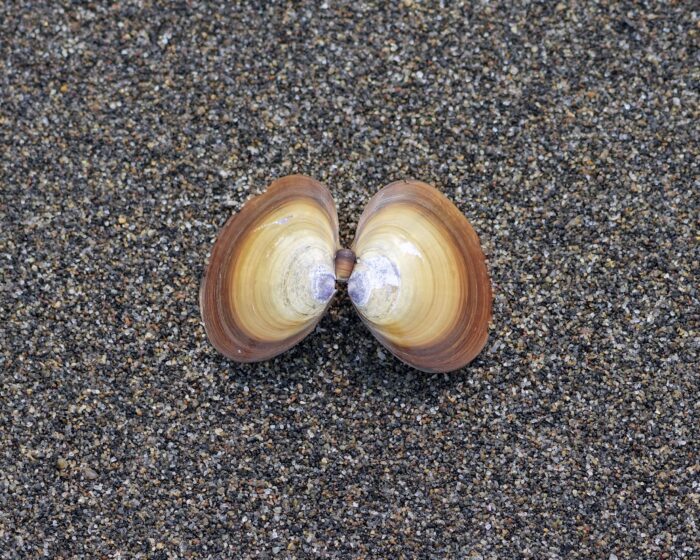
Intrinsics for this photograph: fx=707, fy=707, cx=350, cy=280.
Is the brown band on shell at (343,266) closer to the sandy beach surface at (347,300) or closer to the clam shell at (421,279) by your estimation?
the clam shell at (421,279)

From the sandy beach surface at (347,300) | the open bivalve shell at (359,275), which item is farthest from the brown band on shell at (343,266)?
the sandy beach surface at (347,300)

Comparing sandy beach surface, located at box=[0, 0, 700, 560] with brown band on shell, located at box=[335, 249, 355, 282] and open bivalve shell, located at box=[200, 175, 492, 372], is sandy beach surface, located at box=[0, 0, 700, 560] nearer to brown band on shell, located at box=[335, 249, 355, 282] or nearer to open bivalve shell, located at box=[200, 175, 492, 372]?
open bivalve shell, located at box=[200, 175, 492, 372]

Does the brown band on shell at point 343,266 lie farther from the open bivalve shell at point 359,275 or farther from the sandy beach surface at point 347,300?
the sandy beach surface at point 347,300

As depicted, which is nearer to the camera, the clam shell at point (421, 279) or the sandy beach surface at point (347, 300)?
the clam shell at point (421, 279)

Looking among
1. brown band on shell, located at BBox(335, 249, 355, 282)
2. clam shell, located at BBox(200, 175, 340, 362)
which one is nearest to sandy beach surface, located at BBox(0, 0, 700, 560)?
clam shell, located at BBox(200, 175, 340, 362)

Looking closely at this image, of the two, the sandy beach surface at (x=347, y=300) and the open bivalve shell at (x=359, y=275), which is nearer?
the open bivalve shell at (x=359, y=275)
